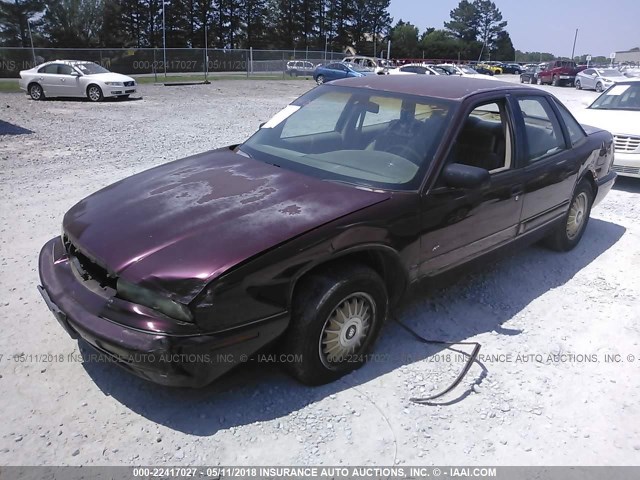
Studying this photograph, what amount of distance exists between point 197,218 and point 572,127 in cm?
388

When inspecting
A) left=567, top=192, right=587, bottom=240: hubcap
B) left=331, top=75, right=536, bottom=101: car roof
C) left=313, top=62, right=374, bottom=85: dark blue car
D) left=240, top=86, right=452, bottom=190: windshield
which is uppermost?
left=313, top=62, right=374, bottom=85: dark blue car

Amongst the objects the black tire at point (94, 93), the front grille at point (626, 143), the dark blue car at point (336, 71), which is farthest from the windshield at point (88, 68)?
the front grille at point (626, 143)

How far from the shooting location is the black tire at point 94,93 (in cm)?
1797

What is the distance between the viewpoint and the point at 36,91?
59.8 ft

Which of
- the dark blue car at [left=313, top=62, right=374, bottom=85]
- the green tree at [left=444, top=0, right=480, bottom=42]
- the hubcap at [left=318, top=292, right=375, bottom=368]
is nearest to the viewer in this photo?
the hubcap at [left=318, top=292, right=375, bottom=368]

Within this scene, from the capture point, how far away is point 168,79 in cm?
3025

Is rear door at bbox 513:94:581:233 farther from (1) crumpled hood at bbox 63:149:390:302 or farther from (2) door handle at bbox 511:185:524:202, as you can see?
(1) crumpled hood at bbox 63:149:390:302

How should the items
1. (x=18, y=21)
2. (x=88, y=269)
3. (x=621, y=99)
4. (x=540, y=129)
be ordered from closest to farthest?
(x=88, y=269) < (x=540, y=129) < (x=621, y=99) < (x=18, y=21)

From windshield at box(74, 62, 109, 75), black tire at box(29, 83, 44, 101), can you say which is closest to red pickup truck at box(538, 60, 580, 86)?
windshield at box(74, 62, 109, 75)

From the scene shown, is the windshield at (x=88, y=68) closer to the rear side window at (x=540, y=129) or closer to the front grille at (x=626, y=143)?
the front grille at (x=626, y=143)

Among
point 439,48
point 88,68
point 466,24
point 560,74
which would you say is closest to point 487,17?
point 466,24

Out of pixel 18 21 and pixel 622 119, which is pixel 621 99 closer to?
pixel 622 119

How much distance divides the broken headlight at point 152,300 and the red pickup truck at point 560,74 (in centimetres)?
4043

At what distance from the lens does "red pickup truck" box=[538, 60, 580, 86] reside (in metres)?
36.9
